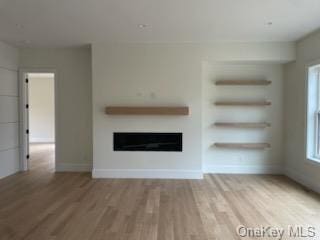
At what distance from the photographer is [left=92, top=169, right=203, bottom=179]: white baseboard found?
5328 mm

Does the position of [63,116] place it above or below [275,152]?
above

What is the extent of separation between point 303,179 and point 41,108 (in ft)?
33.1

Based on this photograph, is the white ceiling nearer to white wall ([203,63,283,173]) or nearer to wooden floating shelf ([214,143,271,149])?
white wall ([203,63,283,173])

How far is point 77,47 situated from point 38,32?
1.12 meters

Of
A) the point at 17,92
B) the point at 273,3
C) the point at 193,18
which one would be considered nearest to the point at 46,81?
the point at 17,92

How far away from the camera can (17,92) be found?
590 centimetres

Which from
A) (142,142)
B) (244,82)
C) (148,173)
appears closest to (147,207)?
(148,173)

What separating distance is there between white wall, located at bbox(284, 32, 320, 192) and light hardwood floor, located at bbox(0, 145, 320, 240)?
0.29m

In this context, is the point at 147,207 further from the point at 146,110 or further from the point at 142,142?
the point at 146,110

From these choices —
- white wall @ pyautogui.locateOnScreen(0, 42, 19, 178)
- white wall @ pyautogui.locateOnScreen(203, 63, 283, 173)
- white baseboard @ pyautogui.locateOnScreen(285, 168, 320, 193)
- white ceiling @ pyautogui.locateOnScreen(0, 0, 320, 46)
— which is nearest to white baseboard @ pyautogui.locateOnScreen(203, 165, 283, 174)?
white wall @ pyautogui.locateOnScreen(203, 63, 283, 173)

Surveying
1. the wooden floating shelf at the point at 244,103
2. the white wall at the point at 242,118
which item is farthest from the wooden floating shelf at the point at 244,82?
the wooden floating shelf at the point at 244,103

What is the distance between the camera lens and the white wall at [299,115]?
4586 mm

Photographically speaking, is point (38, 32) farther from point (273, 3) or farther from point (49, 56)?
point (273, 3)

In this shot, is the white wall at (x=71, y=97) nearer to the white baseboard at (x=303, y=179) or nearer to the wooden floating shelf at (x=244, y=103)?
the wooden floating shelf at (x=244, y=103)
